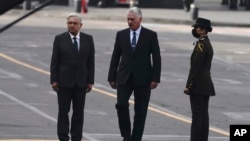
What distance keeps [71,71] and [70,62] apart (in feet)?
0.42

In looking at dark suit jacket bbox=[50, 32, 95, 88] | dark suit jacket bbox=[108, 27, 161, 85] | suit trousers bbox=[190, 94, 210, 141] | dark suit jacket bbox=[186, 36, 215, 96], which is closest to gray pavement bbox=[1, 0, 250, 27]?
dark suit jacket bbox=[108, 27, 161, 85]

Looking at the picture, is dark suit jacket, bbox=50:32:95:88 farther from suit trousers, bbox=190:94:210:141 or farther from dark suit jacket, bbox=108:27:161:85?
suit trousers, bbox=190:94:210:141

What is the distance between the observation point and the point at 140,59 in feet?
43.5

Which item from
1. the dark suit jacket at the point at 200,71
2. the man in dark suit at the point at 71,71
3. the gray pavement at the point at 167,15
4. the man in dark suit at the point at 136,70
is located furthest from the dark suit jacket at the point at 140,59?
the gray pavement at the point at 167,15

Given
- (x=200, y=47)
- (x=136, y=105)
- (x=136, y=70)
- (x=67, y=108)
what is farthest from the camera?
(x=136, y=105)

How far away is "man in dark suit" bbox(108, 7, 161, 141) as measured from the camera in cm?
1322

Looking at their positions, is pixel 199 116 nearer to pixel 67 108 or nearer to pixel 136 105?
pixel 136 105

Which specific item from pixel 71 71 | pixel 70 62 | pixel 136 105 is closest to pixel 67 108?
pixel 71 71

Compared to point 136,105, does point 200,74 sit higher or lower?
higher

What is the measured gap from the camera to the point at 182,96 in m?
20.8

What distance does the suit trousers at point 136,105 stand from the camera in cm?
1327

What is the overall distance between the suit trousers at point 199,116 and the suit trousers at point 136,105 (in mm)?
733

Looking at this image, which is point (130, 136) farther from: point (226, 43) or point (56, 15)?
point (56, 15)

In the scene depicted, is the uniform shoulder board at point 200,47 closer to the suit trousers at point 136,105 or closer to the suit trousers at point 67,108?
the suit trousers at point 136,105
